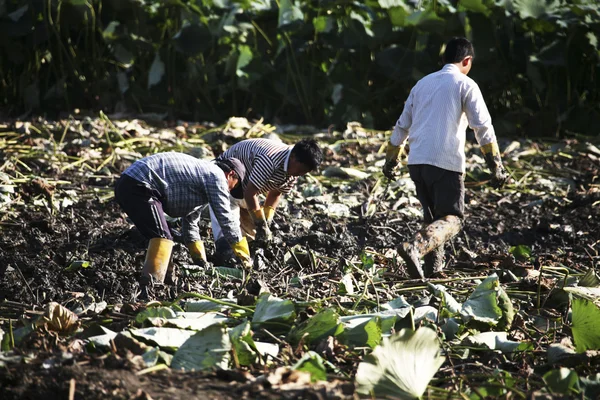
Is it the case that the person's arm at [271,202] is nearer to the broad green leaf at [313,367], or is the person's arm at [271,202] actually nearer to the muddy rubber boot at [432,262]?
the muddy rubber boot at [432,262]

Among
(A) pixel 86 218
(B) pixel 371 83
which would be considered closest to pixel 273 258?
(A) pixel 86 218

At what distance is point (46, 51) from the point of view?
10227 mm

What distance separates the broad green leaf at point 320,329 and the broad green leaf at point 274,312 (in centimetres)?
10

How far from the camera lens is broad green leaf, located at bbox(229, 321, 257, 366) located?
3.00 metres

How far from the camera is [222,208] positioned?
4562 millimetres

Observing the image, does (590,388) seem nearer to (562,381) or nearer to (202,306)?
(562,381)

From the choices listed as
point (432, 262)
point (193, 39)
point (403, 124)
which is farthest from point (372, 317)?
point (193, 39)

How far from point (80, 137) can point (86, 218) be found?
7.27ft

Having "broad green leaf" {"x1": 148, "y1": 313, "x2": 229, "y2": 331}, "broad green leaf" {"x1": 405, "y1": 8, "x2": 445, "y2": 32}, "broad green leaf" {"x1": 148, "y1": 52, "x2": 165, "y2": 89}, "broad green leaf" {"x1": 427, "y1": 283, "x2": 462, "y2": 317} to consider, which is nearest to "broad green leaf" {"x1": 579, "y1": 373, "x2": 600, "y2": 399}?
"broad green leaf" {"x1": 427, "y1": 283, "x2": 462, "y2": 317}

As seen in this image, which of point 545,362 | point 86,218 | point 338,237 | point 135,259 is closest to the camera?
point 545,362

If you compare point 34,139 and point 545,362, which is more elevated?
point 545,362

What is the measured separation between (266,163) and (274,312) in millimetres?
2250

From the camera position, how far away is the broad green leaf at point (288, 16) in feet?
31.0

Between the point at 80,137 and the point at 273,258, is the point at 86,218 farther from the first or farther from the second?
the point at 80,137
